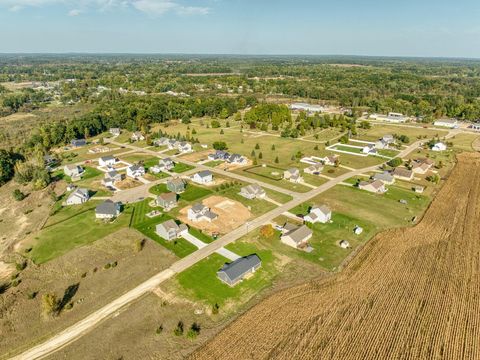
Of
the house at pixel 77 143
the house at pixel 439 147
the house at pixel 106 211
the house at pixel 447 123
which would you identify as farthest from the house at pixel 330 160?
the house at pixel 77 143

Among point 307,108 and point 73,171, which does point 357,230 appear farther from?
point 307,108

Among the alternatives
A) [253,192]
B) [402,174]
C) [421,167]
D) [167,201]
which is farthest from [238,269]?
[421,167]

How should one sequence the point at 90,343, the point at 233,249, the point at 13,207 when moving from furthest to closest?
1. the point at 13,207
2. the point at 233,249
3. the point at 90,343

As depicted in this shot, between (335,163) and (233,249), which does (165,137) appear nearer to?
(335,163)

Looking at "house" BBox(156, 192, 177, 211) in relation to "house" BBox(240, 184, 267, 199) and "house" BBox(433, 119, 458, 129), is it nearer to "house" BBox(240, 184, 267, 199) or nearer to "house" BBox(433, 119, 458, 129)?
"house" BBox(240, 184, 267, 199)

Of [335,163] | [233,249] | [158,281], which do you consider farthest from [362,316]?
[335,163]

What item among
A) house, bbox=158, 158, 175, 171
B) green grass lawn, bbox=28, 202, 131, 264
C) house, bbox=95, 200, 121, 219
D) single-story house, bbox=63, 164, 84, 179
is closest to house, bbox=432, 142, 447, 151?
house, bbox=158, 158, 175, 171

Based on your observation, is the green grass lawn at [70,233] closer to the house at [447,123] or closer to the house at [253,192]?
the house at [253,192]
